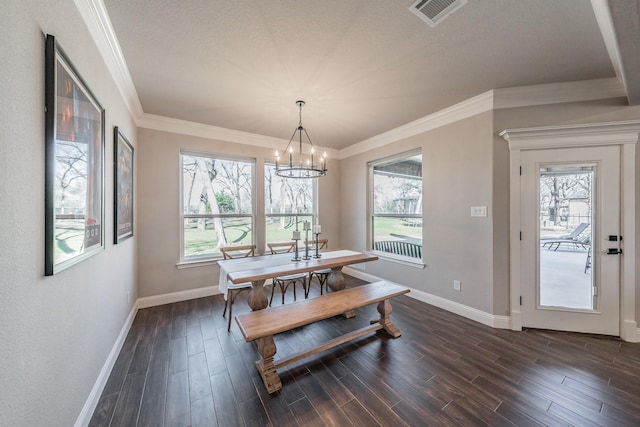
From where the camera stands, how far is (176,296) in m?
3.43

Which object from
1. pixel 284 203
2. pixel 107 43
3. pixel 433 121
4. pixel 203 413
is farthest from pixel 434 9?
pixel 284 203

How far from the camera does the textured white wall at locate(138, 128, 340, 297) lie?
3248 mm

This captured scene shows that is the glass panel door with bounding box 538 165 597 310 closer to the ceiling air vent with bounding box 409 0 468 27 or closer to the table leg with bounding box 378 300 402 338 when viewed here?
the table leg with bounding box 378 300 402 338

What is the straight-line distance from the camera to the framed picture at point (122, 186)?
214 cm

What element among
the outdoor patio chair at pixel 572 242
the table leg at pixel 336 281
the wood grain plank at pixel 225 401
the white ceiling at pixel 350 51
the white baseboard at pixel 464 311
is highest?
the white ceiling at pixel 350 51

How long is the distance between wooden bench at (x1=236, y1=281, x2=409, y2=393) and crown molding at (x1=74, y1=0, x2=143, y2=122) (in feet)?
7.60

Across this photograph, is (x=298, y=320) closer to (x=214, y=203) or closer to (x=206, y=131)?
(x=214, y=203)

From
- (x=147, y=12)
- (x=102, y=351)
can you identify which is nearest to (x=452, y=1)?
(x=147, y=12)

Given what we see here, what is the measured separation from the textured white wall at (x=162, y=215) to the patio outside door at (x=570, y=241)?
4.14 m

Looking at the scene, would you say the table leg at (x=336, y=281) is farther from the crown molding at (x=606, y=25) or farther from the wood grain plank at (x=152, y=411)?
the crown molding at (x=606, y=25)

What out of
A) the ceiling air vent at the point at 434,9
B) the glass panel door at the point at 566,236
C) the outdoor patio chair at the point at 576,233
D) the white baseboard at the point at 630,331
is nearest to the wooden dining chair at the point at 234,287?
the ceiling air vent at the point at 434,9

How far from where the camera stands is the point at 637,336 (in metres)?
2.34

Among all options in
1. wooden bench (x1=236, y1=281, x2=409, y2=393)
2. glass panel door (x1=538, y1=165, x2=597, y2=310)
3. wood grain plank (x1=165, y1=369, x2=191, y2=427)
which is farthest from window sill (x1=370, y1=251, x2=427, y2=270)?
wood grain plank (x1=165, y1=369, x2=191, y2=427)

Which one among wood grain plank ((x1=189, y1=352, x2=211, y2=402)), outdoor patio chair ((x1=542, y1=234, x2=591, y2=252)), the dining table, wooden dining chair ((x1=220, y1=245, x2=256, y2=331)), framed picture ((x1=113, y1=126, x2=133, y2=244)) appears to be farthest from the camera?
wooden dining chair ((x1=220, y1=245, x2=256, y2=331))
